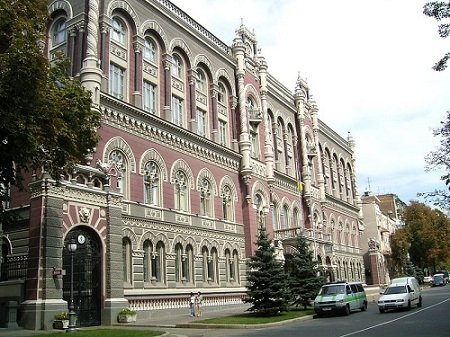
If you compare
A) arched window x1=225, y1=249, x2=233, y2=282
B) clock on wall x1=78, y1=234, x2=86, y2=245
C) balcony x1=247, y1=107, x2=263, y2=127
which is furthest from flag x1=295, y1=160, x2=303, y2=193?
clock on wall x1=78, y1=234, x2=86, y2=245

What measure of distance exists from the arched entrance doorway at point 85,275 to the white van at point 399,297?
15.6m

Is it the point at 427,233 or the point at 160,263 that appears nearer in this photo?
the point at 160,263

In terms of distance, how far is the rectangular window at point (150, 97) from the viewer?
32938 mm

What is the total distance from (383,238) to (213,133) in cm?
5745

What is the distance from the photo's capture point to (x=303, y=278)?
34562mm

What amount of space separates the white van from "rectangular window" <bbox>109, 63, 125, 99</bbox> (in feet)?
64.9

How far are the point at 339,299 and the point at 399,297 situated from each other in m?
3.43

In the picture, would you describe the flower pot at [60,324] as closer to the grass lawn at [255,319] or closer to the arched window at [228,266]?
the grass lawn at [255,319]

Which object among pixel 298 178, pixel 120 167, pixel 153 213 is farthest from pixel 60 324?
pixel 298 178

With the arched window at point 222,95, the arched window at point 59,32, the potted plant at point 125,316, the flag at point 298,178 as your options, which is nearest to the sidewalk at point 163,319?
the potted plant at point 125,316

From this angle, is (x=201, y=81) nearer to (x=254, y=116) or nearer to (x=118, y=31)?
(x=254, y=116)

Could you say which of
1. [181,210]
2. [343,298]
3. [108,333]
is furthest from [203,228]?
[108,333]

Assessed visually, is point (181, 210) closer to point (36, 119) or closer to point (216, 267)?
point (216, 267)

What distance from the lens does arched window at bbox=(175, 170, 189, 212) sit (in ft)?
112
